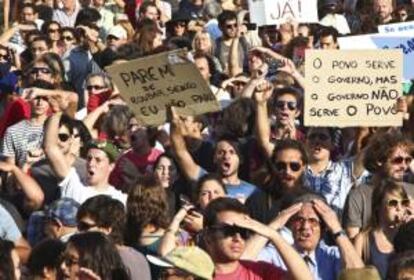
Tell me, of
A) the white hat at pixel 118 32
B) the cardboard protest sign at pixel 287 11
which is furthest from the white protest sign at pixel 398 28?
the white hat at pixel 118 32

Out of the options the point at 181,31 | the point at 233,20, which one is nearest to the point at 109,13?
the point at 181,31

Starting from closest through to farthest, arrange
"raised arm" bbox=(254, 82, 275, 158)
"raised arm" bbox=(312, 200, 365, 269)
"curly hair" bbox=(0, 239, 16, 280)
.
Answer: "curly hair" bbox=(0, 239, 16, 280) < "raised arm" bbox=(312, 200, 365, 269) < "raised arm" bbox=(254, 82, 275, 158)

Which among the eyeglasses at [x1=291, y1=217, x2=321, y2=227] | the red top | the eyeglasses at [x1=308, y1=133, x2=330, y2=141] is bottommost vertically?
the red top

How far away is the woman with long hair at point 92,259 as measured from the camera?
877 centimetres

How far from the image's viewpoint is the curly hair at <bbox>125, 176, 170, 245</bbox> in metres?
10.5

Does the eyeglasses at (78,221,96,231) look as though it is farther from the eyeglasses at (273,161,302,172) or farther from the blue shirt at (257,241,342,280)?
the eyeglasses at (273,161,302,172)

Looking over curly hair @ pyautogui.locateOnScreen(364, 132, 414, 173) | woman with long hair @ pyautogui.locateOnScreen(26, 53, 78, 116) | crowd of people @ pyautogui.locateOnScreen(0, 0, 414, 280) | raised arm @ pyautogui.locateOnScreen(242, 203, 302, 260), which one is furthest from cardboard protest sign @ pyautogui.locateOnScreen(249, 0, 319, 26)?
raised arm @ pyautogui.locateOnScreen(242, 203, 302, 260)

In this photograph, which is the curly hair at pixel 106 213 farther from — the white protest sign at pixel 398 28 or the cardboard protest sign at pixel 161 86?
the white protest sign at pixel 398 28

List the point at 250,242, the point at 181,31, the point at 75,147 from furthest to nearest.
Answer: the point at 181,31 → the point at 75,147 → the point at 250,242

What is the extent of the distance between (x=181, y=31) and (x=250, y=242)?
377 inches

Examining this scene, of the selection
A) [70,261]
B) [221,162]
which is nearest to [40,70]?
[221,162]

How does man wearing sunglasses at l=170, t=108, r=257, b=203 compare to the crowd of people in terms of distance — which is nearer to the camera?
the crowd of people

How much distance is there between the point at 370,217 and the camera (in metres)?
10.7

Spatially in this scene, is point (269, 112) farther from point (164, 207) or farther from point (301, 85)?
point (164, 207)
